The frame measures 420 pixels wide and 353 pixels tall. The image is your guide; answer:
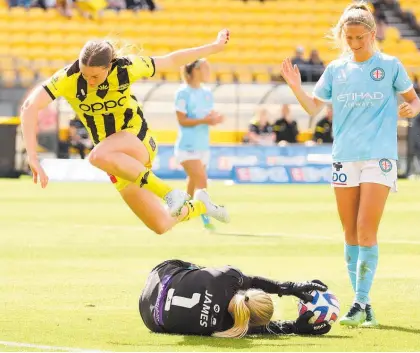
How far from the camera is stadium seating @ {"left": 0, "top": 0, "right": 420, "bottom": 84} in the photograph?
35.8m

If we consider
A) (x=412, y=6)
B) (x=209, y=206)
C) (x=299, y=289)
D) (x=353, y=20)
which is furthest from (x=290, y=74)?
(x=412, y=6)

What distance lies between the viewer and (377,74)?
855 centimetres

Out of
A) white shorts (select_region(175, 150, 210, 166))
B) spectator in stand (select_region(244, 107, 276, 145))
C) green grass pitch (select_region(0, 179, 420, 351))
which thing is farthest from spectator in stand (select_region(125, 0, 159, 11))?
white shorts (select_region(175, 150, 210, 166))

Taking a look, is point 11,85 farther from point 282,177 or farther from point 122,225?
point 122,225

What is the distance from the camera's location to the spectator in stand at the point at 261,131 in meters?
28.2

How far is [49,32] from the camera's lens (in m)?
36.9

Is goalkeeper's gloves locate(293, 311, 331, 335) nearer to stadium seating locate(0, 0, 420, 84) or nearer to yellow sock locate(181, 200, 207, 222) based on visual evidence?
yellow sock locate(181, 200, 207, 222)

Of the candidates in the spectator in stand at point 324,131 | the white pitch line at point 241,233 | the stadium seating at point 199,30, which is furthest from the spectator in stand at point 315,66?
the white pitch line at point 241,233

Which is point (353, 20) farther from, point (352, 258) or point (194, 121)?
point (194, 121)

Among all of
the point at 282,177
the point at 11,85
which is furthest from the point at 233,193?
the point at 11,85

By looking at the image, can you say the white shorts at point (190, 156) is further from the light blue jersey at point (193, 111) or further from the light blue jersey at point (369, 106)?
the light blue jersey at point (369, 106)

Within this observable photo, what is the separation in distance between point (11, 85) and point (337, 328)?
79.6 feet

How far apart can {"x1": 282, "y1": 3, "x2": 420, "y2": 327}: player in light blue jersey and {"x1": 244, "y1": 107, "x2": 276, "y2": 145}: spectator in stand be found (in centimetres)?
1945

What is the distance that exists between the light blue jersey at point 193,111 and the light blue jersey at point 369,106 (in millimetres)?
7687
